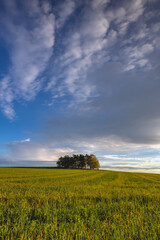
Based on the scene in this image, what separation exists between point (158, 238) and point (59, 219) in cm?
219

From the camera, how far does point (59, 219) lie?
3432 mm

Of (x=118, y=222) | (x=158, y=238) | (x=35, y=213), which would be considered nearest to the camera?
(x=158, y=238)

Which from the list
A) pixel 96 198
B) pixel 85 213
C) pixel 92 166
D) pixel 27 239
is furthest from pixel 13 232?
pixel 92 166

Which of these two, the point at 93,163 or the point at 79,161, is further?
the point at 79,161

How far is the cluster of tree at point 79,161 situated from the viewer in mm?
106938

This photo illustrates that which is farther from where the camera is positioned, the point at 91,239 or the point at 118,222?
the point at 118,222

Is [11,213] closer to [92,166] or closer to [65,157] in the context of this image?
[92,166]

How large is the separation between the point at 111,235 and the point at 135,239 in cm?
44

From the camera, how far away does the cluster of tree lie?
107m

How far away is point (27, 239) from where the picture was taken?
2.46 meters

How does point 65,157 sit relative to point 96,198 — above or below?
above

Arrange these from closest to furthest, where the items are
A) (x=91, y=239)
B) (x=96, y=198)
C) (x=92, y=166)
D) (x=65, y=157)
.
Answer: (x=91, y=239) → (x=96, y=198) → (x=92, y=166) → (x=65, y=157)

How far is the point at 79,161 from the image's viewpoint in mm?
113625

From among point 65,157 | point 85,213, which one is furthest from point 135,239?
point 65,157
